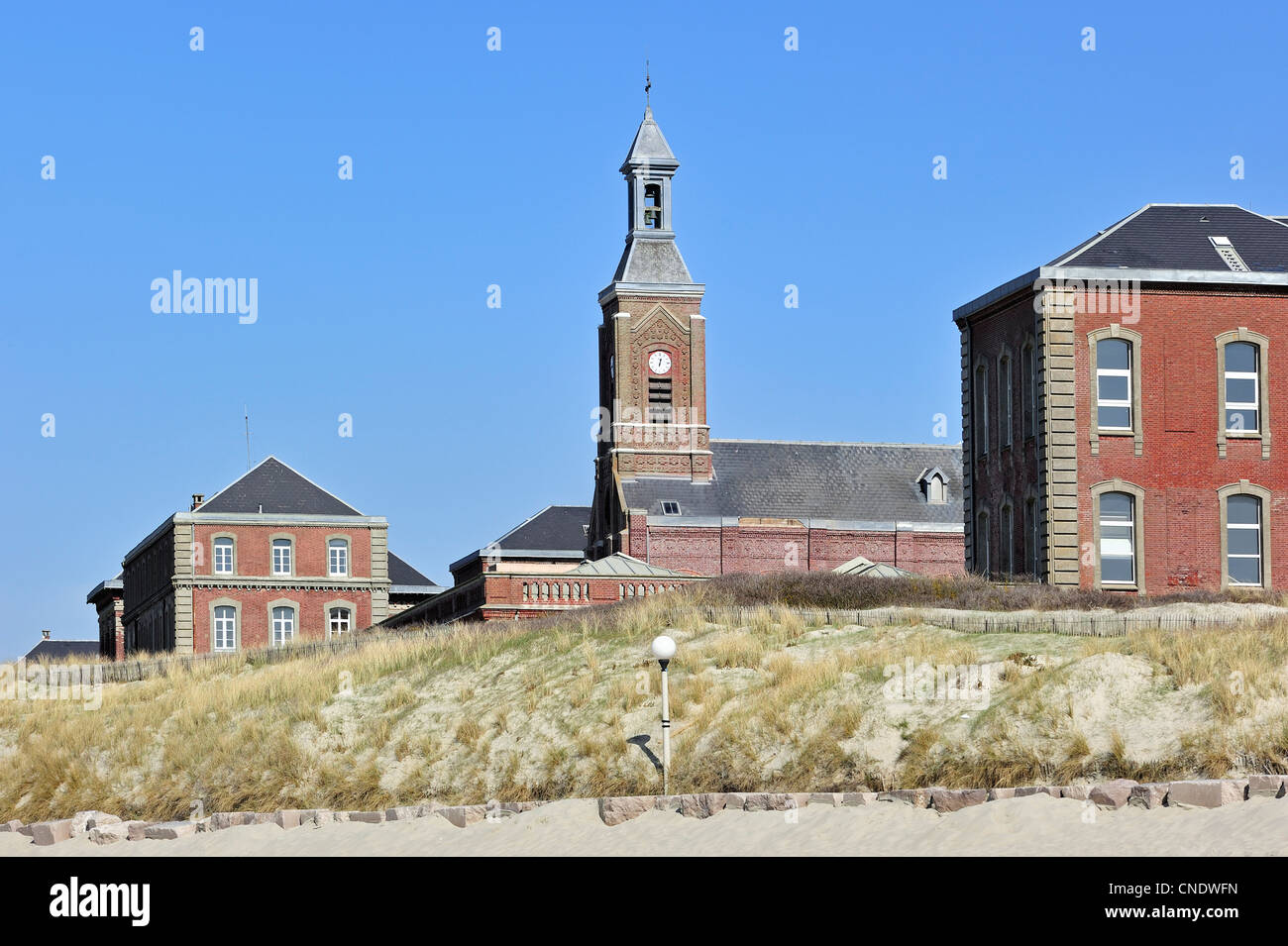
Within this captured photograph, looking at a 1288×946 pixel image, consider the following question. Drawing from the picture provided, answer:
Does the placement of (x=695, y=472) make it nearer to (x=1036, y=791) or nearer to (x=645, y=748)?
(x=645, y=748)

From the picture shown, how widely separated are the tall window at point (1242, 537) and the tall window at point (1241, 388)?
1.62 m

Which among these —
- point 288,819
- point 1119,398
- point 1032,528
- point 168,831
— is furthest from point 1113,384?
point 168,831

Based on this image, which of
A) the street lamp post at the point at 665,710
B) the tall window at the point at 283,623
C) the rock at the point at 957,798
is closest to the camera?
the rock at the point at 957,798

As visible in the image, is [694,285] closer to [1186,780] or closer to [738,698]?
[738,698]

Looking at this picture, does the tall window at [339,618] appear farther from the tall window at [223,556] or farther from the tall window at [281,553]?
the tall window at [223,556]

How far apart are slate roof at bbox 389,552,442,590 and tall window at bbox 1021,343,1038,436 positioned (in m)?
50.3

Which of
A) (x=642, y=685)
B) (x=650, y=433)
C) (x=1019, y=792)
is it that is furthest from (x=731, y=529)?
(x=1019, y=792)

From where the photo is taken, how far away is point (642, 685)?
93.0 ft

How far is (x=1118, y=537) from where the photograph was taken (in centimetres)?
4288

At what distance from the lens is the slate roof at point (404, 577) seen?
90.8 meters

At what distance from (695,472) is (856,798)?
59.9 m

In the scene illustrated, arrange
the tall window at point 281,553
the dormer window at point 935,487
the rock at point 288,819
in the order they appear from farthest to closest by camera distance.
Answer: the dormer window at point 935,487 < the tall window at point 281,553 < the rock at point 288,819

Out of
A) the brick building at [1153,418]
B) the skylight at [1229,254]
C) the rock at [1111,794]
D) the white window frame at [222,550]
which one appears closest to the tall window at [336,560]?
the white window frame at [222,550]

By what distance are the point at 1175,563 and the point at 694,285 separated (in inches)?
1747
